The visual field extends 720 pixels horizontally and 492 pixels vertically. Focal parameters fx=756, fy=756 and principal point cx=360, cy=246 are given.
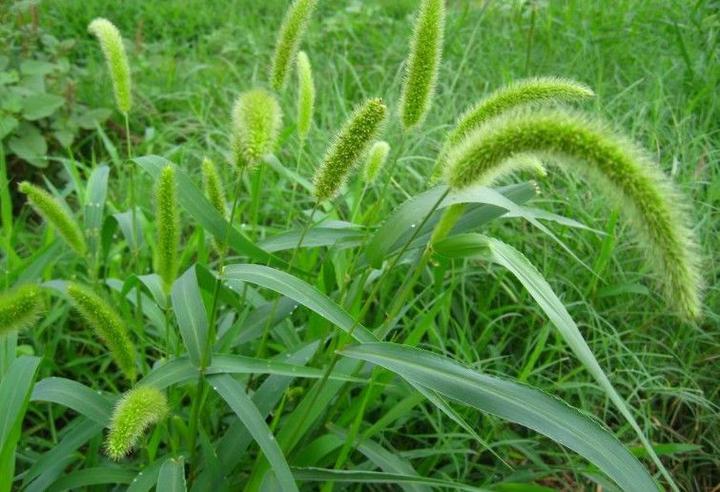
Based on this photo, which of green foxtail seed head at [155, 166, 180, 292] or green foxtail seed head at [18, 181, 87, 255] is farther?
green foxtail seed head at [18, 181, 87, 255]

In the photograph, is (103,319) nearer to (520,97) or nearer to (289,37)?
(289,37)

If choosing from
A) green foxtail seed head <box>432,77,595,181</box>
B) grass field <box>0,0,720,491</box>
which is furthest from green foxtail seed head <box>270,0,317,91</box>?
green foxtail seed head <box>432,77,595,181</box>

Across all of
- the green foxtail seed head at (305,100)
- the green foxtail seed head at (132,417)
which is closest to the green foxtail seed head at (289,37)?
the green foxtail seed head at (305,100)

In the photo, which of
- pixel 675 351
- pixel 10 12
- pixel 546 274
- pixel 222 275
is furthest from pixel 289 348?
pixel 10 12

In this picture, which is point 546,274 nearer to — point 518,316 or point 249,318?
point 518,316

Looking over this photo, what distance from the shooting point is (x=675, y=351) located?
2.13 m

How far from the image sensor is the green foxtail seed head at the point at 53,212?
147 cm

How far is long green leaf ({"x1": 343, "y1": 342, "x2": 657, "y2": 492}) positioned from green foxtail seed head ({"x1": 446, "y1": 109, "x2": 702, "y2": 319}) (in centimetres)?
27

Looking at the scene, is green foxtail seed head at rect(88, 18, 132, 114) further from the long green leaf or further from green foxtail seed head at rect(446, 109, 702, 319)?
green foxtail seed head at rect(446, 109, 702, 319)

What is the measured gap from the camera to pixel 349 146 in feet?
4.00

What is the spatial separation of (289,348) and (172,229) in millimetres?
554

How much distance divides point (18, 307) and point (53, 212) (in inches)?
11.9

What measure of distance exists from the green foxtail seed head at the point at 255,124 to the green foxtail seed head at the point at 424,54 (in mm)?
243

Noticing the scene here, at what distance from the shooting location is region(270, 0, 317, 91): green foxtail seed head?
5.05 ft
